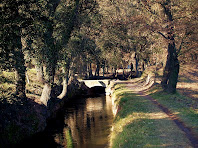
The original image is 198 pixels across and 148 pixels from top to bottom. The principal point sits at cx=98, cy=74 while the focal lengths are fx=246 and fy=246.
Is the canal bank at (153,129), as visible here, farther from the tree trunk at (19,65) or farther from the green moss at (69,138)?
the tree trunk at (19,65)

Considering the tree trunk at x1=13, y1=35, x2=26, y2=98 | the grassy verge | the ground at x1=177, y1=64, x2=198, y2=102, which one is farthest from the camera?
the ground at x1=177, y1=64, x2=198, y2=102

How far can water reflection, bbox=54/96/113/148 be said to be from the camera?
876 inches

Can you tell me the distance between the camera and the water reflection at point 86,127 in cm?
2225

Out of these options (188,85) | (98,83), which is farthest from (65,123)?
(98,83)

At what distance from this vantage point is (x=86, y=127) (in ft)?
92.4

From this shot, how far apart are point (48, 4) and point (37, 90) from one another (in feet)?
52.8

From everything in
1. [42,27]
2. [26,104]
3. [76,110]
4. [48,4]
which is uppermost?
[48,4]

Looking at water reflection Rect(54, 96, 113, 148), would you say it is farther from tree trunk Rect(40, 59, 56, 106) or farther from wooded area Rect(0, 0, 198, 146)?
wooded area Rect(0, 0, 198, 146)

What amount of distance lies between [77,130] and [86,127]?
1370 mm

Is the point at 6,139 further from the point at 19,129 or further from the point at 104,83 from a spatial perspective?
the point at 104,83

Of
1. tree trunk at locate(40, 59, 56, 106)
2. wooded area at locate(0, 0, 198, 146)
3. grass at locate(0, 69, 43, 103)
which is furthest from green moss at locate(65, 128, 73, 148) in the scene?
grass at locate(0, 69, 43, 103)

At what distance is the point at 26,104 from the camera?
85.0 feet

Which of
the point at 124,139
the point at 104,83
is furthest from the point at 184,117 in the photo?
the point at 104,83

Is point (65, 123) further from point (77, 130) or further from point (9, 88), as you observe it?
point (9, 88)
